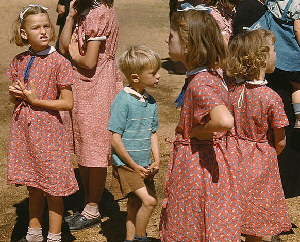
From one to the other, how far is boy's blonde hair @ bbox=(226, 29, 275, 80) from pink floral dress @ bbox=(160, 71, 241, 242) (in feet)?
1.33

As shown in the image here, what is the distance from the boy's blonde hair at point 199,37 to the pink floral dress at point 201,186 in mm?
85

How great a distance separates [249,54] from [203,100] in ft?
2.10

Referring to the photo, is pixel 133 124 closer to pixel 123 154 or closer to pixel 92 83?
pixel 123 154

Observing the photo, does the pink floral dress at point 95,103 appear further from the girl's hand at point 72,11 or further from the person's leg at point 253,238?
the person's leg at point 253,238

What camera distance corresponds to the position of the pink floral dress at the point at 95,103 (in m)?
4.23

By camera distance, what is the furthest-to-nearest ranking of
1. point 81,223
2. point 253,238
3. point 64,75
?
point 81,223, point 253,238, point 64,75

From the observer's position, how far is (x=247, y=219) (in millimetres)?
3553

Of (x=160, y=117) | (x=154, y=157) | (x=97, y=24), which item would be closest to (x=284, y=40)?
(x=154, y=157)

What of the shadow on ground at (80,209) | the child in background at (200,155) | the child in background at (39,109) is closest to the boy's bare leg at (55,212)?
the child in background at (39,109)

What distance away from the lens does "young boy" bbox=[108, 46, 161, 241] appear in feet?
11.6

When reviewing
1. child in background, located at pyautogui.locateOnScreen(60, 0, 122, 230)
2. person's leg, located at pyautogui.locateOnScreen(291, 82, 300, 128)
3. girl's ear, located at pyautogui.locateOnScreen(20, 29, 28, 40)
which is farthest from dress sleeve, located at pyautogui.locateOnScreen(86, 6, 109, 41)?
person's leg, located at pyautogui.locateOnScreen(291, 82, 300, 128)

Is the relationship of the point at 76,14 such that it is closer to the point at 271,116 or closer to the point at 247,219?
the point at 271,116

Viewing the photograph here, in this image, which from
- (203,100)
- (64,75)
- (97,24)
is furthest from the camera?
(97,24)

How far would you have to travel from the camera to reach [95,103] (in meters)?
4.25
